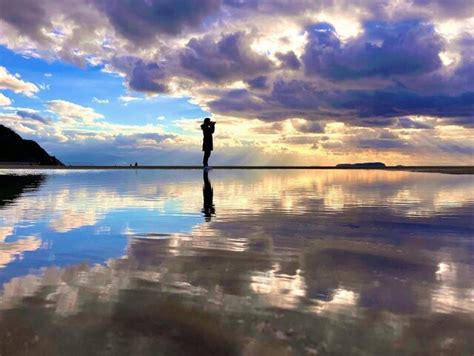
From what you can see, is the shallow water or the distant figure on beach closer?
the shallow water

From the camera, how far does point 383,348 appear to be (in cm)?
462

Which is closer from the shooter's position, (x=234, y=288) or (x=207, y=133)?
(x=234, y=288)

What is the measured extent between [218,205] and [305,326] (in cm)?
1502

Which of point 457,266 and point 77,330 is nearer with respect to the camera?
point 77,330

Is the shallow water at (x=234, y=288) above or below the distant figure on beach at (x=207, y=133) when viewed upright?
below

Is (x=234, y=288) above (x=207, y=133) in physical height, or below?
below

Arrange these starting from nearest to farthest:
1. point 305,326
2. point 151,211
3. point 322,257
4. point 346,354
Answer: point 346,354, point 305,326, point 322,257, point 151,211

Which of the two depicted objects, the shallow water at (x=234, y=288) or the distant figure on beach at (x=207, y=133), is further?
the distant figure on beach at (x=207, y=133)

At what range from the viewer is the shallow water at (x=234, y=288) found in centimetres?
478

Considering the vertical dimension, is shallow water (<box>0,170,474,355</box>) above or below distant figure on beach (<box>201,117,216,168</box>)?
below

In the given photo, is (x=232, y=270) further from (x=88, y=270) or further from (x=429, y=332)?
(x=429, y=332)

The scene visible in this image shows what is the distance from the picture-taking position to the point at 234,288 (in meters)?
6.79

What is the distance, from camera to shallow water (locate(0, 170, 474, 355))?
4777 mm

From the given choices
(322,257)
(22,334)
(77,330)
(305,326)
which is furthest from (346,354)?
(322,257)
